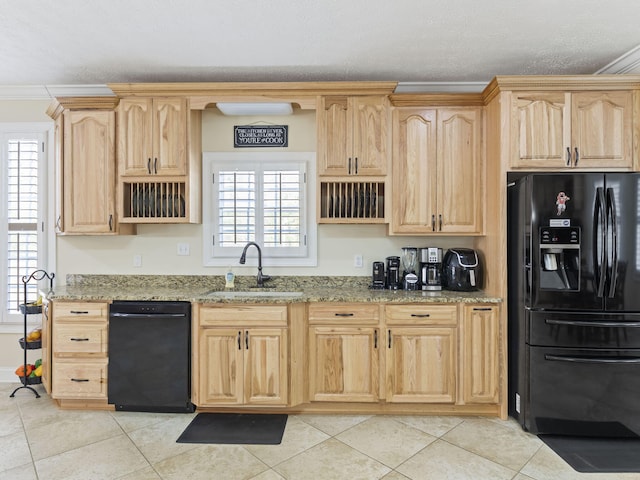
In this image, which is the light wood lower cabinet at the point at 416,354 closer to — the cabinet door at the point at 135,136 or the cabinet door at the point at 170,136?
the cabinet door at the point at 170,136

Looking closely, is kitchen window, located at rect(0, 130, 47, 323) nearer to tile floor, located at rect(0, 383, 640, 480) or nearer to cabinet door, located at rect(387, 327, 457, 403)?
tile floor, located at rect(0, 383, 640, 480)

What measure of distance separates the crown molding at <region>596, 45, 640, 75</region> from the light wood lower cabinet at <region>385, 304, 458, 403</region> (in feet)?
7.42

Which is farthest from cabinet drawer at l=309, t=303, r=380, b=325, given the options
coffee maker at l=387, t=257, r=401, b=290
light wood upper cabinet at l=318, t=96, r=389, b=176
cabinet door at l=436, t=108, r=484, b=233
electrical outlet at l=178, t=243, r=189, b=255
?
electrical outlet at l=178, t=243, r=189, b=255

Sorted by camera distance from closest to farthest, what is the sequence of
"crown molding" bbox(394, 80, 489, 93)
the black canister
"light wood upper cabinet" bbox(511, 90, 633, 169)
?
"light wood upper cabinet" bbox(511, 90, 633, 169) < the black canister < "crown molding" bbox(394, 80, 489, 93)

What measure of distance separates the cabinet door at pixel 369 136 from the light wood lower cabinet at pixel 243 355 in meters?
1.27

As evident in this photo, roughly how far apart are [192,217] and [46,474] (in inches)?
73.4

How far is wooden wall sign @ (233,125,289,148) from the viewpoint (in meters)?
3.33

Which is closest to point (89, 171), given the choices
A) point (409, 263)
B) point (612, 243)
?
point (409, 263)

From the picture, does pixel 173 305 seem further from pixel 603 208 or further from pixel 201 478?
pixel 603 208

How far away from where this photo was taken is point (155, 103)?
304 centimetres

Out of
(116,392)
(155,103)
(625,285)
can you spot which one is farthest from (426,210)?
(116,392)

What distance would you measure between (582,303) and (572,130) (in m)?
1.20

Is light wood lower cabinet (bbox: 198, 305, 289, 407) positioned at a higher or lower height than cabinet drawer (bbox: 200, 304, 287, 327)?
lower

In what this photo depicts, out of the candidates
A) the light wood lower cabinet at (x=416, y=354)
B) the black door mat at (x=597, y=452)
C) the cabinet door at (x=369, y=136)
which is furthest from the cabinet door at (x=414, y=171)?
the black door mat at (x=597, y=452)
